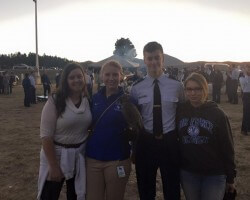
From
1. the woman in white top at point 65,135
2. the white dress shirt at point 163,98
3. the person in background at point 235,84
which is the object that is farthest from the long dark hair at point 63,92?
the person in background at point 235,84

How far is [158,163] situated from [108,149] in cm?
62

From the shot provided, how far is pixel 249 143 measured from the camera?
885 cm

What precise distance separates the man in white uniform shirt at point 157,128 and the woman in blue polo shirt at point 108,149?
0.30 meters

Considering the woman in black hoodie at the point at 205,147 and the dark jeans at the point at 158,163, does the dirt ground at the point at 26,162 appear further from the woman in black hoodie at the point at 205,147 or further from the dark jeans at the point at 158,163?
the woman in black hoodie at the point at 205,147

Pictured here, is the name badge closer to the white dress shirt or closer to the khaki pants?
the khaki pants

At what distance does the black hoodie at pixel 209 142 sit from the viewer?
3219 mm

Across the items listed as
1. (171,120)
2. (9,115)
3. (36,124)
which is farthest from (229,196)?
(9,115)

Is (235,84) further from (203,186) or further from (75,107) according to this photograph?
(75,107)

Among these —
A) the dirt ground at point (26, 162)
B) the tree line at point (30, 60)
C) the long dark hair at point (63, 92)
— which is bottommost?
the dirt ground at point (26, 162)

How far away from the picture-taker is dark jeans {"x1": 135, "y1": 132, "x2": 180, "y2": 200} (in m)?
3.53

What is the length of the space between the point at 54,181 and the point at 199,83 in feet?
5.66

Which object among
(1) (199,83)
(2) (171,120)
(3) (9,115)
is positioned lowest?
(3) (9,115)

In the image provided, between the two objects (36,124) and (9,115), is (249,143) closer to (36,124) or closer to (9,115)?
(36,124)

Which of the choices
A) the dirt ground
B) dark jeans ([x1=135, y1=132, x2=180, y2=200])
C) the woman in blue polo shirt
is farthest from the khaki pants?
Answer: the dirt ground
